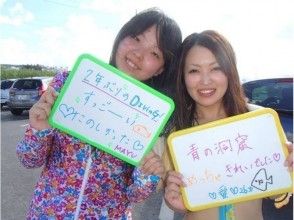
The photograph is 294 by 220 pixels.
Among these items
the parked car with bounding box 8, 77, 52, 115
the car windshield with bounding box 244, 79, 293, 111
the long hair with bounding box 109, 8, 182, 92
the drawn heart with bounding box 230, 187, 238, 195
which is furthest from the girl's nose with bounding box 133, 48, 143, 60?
the parked car with bounding box 8, 77, 52, 115

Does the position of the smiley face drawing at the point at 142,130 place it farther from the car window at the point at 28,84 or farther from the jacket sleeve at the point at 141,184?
the car window at the point at 28,84

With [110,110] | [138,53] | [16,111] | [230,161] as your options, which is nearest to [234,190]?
[230,161]

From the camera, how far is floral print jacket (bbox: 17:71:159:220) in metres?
1.93

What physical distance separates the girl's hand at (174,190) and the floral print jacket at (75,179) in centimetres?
8

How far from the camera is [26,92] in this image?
17.2m

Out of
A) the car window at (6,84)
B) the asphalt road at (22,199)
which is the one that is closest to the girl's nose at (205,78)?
the asphalt road at (22,199)

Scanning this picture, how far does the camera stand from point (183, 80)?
230cm

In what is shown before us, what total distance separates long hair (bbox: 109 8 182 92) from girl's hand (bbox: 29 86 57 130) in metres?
0.43

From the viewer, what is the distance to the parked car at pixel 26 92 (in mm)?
17047

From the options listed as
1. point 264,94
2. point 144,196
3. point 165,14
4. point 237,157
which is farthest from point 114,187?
point 264,94

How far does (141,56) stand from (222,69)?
0.42 m

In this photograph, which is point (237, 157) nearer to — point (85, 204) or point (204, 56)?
point (204, 56)

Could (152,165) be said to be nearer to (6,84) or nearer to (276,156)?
(276,156)

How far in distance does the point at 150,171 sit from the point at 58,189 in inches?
17.4
